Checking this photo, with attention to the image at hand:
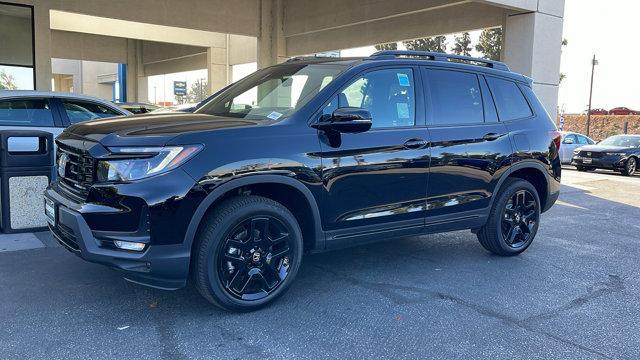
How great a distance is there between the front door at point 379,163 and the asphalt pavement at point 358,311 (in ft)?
2.01

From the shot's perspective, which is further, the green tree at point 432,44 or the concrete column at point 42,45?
the green tree at point 432,44

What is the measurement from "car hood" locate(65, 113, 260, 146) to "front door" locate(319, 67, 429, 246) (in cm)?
78

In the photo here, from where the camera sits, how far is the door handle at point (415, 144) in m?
4.54

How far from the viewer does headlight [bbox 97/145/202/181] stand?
11.3 feet

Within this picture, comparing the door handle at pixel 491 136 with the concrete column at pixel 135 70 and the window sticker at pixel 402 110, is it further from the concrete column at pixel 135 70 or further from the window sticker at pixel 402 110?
the concrete column at pixel 135 70

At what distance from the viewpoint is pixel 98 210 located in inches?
136

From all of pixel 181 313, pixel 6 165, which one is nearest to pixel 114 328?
pixel 181 313

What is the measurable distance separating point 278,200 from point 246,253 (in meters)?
0.51

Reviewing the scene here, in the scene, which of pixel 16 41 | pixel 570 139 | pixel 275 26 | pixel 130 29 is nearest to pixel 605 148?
pixel 570 139

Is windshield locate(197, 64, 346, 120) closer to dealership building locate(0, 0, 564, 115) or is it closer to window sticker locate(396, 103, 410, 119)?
window sticker locate(396, 103, 410, 119)

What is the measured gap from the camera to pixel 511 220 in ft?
18.6

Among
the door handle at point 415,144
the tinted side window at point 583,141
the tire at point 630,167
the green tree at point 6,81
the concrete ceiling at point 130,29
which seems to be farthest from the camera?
the concrete ceiling at point 130,29

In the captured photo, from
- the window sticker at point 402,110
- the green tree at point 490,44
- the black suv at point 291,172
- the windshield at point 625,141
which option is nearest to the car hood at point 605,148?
the windshield at point 625,141

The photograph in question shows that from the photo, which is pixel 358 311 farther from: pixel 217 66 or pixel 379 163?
pixel 217 66
